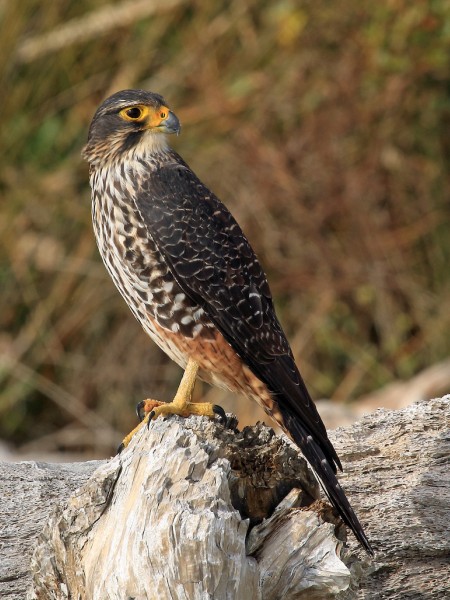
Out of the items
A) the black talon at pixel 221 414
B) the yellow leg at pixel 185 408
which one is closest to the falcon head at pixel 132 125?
the yellow leg at pixel 185 408

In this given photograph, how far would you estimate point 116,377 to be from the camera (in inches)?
261

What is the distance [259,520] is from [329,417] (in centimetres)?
295

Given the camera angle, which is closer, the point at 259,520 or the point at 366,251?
the point at 259,520

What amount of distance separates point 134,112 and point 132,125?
5 cm

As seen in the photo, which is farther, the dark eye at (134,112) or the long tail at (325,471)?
the dark eye at (134,112)

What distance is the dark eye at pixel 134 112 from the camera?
157 inches

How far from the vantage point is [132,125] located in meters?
3.99

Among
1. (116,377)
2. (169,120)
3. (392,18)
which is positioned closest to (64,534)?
(169,120)

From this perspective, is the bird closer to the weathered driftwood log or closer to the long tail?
the long tail

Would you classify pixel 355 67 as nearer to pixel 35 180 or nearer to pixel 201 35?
pixel 201 35

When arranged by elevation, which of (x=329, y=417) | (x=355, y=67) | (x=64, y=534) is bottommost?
(x=329, y=417)

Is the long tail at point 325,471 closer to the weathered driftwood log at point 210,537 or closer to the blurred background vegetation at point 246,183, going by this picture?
the weathered driftwood log at point 210,537

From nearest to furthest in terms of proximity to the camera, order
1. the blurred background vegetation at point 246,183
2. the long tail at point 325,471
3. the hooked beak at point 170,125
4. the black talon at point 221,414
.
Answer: the long tail at point 325,471 < the black talon at point 221,414 < the hooked beak at point 170,125 < the blurred background vegetation at point 246,183

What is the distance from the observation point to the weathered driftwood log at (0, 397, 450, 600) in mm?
2721
